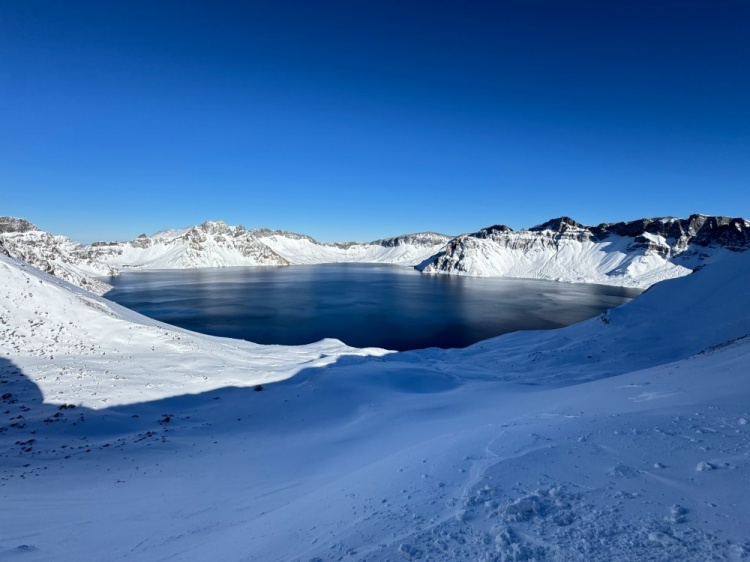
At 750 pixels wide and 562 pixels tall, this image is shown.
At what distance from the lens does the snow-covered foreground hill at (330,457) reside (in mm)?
4668

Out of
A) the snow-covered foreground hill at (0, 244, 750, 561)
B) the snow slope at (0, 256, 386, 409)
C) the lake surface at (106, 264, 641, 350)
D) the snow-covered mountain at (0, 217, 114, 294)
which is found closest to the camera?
the snow-covered foreground hill at (0, 244, 750, 561)

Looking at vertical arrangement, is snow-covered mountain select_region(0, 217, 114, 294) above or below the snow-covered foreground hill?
above

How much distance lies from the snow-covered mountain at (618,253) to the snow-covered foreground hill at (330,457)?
6227 inches

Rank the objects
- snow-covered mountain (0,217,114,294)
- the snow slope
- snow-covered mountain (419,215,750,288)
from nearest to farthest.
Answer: the snow slope → snow-covered mountain (0,217,114,294) → snow-covered mountain (419,215,750,288)

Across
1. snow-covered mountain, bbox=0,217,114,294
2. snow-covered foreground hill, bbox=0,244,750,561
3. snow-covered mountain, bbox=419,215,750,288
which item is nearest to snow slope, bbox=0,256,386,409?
snow-covered foreground hill, bbox=0,244,750,561

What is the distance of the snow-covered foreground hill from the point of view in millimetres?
4668

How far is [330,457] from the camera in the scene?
38.7 ft

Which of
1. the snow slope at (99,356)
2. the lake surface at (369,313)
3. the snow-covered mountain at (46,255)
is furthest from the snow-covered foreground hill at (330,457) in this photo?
the snow-covered mountain at (46,255)

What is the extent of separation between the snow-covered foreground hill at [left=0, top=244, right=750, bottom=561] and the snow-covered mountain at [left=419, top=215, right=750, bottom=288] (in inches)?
6227

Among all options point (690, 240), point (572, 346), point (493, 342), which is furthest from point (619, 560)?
point (690, 240)

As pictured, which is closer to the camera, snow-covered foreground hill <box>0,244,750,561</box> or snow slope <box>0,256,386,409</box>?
snow-covered foreground hill <box>0,244,750,561</box>

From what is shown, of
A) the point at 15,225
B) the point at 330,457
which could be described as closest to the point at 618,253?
the point at 330,457

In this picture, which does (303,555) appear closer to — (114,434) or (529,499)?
(529,499)

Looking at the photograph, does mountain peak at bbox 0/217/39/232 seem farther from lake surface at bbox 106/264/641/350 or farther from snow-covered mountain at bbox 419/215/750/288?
snow-covered mountain at bbox 419/215/750/288
